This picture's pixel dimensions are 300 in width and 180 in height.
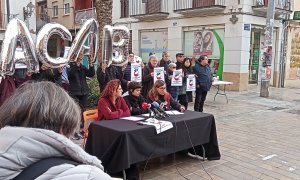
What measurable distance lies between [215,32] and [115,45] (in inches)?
380

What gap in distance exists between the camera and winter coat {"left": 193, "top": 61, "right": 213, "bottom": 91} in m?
8.24

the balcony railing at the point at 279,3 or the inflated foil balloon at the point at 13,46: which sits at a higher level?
the balcony railing at the point at 279,3

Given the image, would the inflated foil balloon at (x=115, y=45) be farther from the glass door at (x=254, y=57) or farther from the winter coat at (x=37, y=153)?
the glass door at (x=254, y=57)

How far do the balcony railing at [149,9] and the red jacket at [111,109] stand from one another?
11693 millimetres

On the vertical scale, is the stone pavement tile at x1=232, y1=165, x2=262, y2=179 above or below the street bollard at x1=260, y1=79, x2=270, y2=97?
below

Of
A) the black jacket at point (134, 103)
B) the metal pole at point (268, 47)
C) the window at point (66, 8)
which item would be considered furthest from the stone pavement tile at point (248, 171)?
the window at point (66, 8)

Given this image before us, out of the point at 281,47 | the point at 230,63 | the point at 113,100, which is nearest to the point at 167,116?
the point at 113,100

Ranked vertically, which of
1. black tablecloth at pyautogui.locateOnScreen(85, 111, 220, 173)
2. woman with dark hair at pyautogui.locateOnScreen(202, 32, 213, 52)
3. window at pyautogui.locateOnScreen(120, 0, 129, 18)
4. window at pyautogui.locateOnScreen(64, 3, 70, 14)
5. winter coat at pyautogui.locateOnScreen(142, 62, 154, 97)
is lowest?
black tablecloth at pyautogui.locateOnScreen(85, 111, 220, 173)

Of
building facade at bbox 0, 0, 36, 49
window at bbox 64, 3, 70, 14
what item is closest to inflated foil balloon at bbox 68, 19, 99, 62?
building facade at bbox 0, 0, 36, 49

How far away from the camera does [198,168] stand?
4641 millimetres

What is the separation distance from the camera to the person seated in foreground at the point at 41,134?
1.08 metres

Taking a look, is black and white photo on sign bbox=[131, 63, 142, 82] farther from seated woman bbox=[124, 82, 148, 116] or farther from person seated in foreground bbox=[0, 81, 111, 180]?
person seated in foreground bbox=[0, 81, 111, 180]

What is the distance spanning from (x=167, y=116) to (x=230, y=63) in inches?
379

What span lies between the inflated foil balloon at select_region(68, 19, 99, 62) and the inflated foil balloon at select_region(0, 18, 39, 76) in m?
0.61
